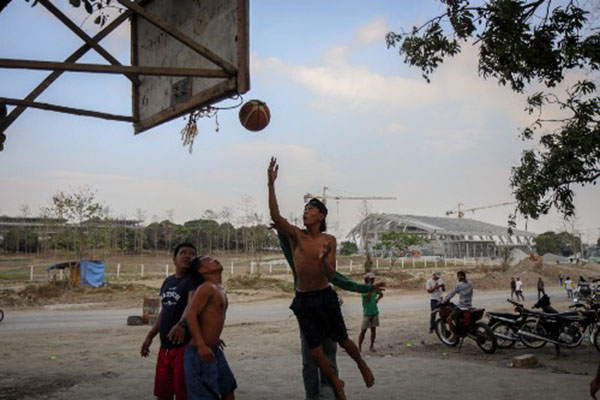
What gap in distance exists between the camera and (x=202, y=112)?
5.91 metres

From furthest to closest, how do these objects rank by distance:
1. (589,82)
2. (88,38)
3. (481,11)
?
(589,82)
(481,11)
(88,38)

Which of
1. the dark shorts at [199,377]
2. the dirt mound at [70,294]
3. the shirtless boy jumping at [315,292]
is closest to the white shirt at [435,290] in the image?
the shirtless boy jumping at [315,292]

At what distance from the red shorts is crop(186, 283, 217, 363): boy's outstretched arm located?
380 mm

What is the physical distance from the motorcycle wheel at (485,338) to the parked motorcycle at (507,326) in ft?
0.93

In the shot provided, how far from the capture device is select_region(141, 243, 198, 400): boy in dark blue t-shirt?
182 inches

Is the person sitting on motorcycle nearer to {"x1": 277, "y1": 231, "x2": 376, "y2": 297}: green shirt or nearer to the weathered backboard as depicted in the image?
{"x1": 277, "y1": 231, "x2": 376, "y2": 297}: green shirt

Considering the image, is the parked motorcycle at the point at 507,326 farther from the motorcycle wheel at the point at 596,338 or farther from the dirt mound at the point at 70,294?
the dirt mound at the point at 70,294

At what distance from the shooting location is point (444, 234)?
8569 centimetres

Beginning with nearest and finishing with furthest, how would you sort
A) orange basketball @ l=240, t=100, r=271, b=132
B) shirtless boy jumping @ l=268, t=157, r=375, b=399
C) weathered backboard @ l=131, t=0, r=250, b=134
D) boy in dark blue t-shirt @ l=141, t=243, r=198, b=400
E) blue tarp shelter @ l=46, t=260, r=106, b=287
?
boy in dark blue t-shirt @ l=141, t=243, r=198, b=400 → shirtless boy jumping @ l=268, t=157, r=375, b=399 → weathered backboard @ l=131, t=0, r=250, b=134 → orange basketball @ l=240, t=100, r=271, b=132 → blue tarp shelter @ l=46, t=260, r=106, b=287

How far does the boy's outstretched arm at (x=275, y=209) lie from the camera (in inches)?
187

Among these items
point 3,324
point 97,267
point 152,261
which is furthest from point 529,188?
point 152,261

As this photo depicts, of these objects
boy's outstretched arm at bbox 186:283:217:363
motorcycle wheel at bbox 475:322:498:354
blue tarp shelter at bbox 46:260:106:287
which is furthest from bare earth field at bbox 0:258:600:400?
blue tarp shelter at bbox 46:260:106:287

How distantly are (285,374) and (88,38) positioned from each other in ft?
17.4

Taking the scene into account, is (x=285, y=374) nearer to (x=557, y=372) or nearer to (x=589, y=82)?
(x=557, y=372)
